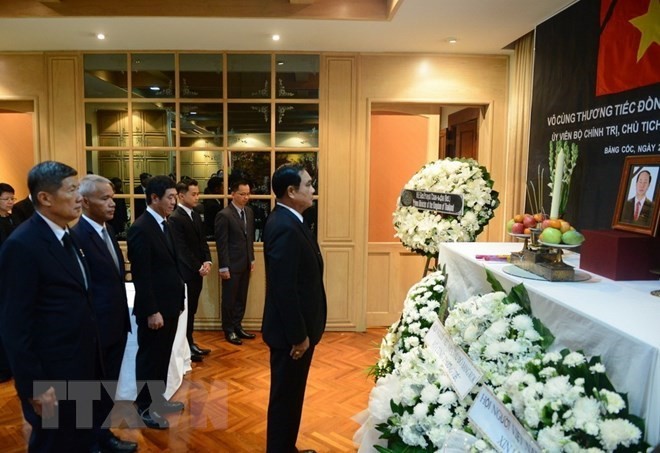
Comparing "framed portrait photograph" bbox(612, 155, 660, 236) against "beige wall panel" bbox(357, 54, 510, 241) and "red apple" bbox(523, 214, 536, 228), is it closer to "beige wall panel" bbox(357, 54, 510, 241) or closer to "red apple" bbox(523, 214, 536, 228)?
"red apple" bbox(523, 214, 536, 228)

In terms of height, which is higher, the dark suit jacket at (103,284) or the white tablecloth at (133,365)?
the dark suit jacket at (103,284)

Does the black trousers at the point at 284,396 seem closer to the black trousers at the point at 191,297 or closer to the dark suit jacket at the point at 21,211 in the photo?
the black trousers at the point at 191,297

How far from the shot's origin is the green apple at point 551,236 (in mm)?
1553

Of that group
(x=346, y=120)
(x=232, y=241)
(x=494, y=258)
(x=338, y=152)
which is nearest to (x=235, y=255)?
(x=232, y=241)

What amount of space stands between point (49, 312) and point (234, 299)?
259cm

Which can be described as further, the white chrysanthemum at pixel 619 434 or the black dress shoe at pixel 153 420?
the black dress shoe at pixel 153 420

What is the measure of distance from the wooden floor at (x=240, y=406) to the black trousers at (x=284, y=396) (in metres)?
0.39

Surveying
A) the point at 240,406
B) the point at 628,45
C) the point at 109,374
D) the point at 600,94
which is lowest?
the point at 240,406

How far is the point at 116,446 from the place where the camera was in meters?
2.64

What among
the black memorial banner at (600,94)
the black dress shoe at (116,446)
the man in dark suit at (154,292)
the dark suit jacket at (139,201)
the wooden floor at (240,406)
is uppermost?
the black memorial banner at (600,94)

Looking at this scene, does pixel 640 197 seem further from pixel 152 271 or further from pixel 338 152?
pixel 338 152

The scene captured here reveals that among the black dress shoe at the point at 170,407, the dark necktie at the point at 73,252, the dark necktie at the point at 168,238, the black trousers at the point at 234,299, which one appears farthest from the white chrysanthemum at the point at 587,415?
the black trousers at the point at 234,299

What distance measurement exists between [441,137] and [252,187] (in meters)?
2.38

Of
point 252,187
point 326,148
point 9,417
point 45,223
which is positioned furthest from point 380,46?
point 9,417
